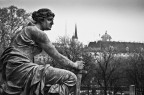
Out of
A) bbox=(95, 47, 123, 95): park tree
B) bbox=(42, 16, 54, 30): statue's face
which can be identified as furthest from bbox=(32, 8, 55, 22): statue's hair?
bbox=(95, 47, 123, 95): park tree

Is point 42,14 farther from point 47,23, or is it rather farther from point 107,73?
point 107,73

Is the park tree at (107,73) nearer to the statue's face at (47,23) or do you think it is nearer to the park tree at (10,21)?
the park tree at (10,21)

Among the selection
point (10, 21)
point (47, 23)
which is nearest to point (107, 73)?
point (10, 21)

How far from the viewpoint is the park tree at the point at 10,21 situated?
22.9m

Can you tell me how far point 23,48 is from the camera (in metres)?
3.96

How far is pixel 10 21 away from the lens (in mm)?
24672

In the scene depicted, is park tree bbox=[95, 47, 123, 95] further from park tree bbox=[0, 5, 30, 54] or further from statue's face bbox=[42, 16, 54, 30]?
statue's face bbox=[42, 16, 54, 30]

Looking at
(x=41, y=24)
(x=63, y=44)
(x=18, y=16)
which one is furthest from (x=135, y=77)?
(x=41, y=24)

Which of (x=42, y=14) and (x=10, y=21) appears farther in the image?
(x=10, y=21)

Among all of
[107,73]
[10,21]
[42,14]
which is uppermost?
[10,21]

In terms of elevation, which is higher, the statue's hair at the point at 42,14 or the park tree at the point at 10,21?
the park tree at the point at 10,21

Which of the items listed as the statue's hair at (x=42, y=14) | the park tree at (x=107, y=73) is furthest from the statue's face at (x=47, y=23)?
the park tree at (x=107, y=73)

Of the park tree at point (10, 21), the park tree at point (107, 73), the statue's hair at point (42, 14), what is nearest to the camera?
the statue's hair at point (42, 14)

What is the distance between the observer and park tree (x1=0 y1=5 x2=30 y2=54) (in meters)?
22.9
